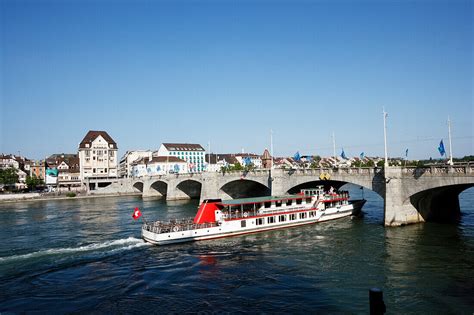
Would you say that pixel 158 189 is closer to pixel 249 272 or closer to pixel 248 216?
pixel 248 216

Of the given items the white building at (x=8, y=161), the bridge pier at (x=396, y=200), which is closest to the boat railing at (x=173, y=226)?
the bridge pier at (x=396, y=200)

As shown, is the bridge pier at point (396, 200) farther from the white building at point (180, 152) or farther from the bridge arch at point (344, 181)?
the white building at point (180, 152)

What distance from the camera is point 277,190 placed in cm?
6794

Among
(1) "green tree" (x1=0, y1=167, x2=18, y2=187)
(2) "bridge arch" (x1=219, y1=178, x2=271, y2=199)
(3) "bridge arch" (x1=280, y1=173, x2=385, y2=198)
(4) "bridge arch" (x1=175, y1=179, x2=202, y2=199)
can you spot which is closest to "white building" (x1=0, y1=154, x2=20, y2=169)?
(1) "green tree" (x1=0, y1=167, x2=18, y2=187)

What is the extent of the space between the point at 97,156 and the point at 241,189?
96656 millimetres

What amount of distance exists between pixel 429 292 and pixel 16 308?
1087 inches

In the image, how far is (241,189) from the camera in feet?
292

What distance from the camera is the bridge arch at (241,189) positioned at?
8500cm

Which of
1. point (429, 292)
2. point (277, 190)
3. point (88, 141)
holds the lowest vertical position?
point (429, 292)

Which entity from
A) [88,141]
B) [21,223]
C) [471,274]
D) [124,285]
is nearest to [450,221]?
[471,274]

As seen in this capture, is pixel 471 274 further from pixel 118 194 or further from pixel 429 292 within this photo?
pixel 118 194

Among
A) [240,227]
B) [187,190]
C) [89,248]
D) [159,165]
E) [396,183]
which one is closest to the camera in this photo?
[89,248]

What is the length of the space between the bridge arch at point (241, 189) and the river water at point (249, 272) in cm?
3443

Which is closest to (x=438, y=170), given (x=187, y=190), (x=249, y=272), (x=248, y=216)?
(x=248, y=216)
